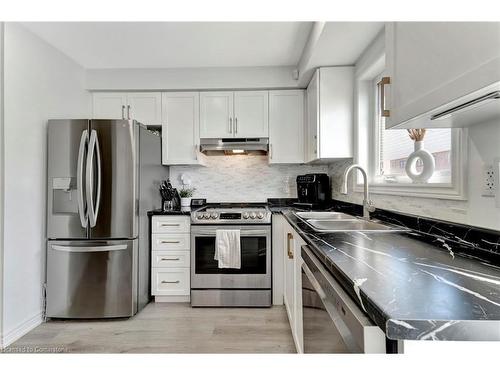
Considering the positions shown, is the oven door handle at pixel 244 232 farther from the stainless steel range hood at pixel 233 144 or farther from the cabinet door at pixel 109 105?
the cabinet door at pixel 109 105

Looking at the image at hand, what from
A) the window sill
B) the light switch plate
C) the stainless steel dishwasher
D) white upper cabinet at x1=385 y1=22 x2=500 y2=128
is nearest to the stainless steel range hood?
the window sill

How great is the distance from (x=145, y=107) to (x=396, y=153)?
2.62 meters

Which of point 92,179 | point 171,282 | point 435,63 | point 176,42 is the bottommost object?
point 171,282

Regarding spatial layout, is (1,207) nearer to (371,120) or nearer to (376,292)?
(376,292)

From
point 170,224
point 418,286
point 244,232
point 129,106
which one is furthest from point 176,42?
point 418,286

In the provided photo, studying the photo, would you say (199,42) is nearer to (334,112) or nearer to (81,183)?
(334,112)

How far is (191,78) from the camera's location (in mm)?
2990

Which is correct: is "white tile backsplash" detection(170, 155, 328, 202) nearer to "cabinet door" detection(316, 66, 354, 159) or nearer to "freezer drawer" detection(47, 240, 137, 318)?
"cabinet door" detection(316, 66, 354, 159)

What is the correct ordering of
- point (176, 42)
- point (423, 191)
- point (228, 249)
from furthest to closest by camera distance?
point (228, 249)
point (176, 42)
point (423, 191)

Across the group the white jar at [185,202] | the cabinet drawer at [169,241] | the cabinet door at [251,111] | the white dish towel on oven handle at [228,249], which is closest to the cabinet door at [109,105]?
the white jar at [185,202]

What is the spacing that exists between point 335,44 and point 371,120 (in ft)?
2.41

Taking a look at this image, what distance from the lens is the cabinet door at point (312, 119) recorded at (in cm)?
256
